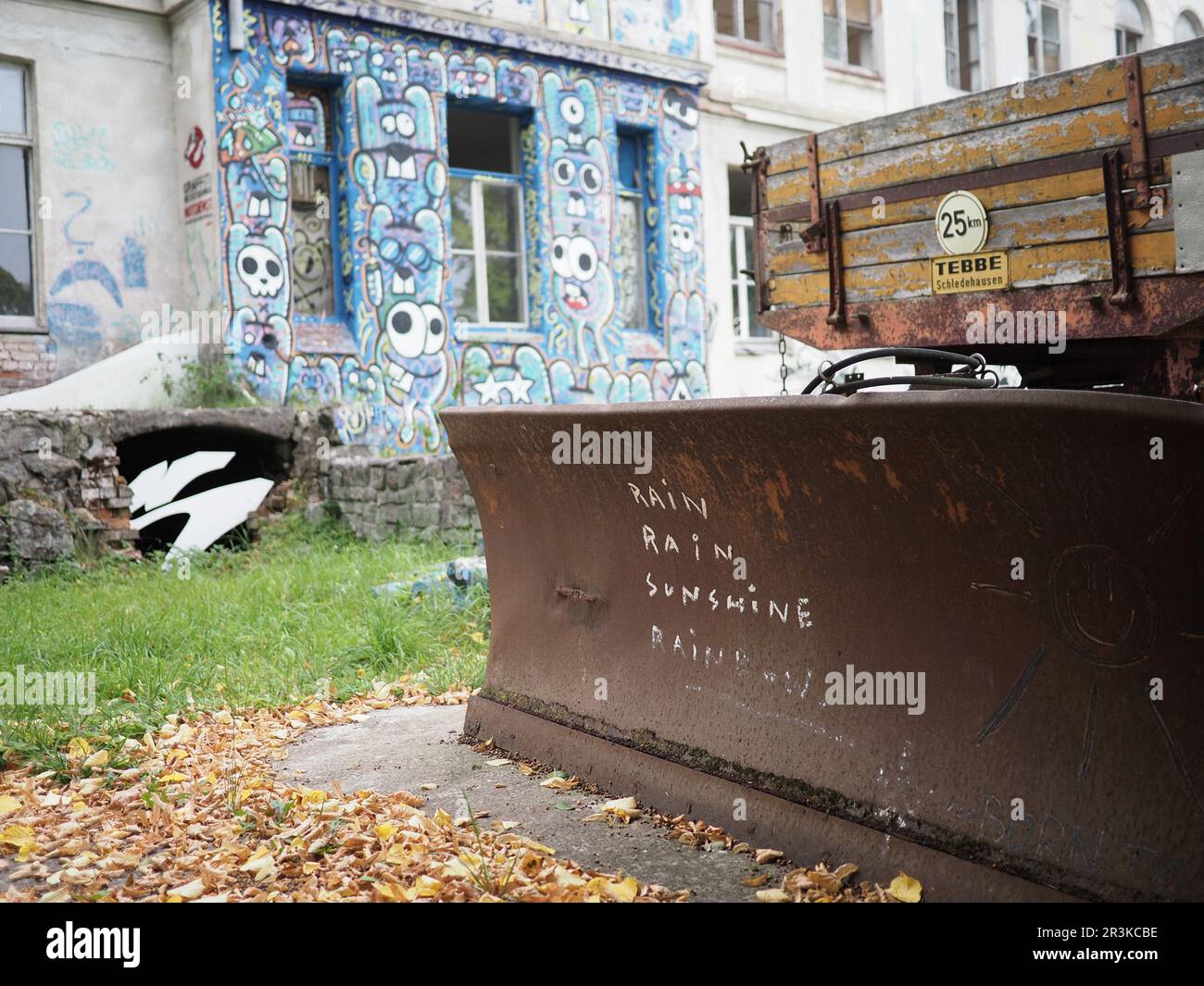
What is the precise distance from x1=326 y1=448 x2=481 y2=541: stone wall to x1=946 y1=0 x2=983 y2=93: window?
1127 cm

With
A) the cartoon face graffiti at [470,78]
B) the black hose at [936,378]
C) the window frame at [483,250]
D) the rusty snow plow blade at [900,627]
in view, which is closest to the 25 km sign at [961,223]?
the black hose at [936,378]

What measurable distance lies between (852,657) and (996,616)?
1.45 feet

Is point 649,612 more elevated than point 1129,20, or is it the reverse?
point 1129,20

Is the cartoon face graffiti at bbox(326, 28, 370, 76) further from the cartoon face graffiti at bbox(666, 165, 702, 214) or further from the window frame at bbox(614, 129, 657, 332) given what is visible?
the cartoon face graffiti at bbox(666, 165, 702, 214)

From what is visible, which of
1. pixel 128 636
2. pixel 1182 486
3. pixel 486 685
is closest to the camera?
pixel 1182 486

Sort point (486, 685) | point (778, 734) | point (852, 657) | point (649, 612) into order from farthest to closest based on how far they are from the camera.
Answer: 1. point (486, 685)
2. point (649, 612)
3. point (778, 734)
4. point (852, 657)

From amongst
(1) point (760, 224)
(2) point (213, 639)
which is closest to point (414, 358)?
(2) point (213, 639)

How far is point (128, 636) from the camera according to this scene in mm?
5938

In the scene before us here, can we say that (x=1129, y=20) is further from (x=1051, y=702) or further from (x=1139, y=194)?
(x=1051, y=702)

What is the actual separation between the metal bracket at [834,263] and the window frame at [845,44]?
36.2 ft

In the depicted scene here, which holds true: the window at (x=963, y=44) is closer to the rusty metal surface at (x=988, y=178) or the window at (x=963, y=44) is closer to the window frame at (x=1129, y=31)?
the window frame at (x=1129, y=31)

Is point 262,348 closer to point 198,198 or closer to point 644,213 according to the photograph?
point 198,198

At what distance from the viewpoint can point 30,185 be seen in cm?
967
